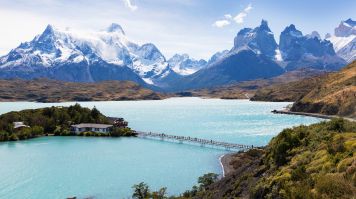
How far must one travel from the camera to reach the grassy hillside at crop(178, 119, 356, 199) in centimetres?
2161

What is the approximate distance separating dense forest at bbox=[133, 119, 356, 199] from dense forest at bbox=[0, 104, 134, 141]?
97993mm

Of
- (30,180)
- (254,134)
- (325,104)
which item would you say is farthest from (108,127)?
(325,104)

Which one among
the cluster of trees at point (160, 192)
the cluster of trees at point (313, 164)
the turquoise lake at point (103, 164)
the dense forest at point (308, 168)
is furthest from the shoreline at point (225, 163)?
the cluster of trees at point (313, 164)

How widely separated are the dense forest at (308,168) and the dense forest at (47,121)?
321ft

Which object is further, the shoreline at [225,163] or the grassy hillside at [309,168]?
the shoreline at [225,163]

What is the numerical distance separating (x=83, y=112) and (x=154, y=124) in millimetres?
35655

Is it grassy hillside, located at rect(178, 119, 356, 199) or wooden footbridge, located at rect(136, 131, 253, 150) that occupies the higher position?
grassy hillside, located at rect(178, 119, 356, 199)

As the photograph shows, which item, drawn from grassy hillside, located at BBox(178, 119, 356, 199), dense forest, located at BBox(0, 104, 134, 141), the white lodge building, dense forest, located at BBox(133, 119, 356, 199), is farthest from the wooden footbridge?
grassy hillside, located at BBox(178, 119, 356, 199)

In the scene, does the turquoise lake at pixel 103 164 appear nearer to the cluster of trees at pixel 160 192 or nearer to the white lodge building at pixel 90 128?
the cluster of trees at pixel 160 192

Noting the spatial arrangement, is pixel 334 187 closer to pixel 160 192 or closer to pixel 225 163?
pixel 160 192

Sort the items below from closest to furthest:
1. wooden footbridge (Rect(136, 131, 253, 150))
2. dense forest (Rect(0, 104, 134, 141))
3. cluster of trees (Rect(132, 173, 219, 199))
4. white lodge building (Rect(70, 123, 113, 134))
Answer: cluster of trees (Rect(132, 173, 219, 199))
wooden footbridge (Rect(136, 131, 253, 150))
dense forest (Rect(0, 104, 134, 141))
white lodge building (Rect(70, 123, 113, 134))

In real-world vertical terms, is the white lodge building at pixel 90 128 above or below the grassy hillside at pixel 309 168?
below

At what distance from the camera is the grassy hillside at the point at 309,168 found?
21.6m

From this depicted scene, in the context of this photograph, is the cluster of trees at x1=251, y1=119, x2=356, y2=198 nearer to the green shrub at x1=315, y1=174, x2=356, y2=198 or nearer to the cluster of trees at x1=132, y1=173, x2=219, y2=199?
the green shrub at x1=315, y1=174, x2=356, y2=198
